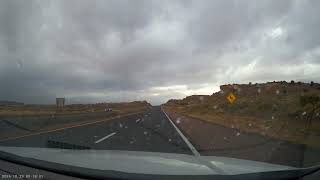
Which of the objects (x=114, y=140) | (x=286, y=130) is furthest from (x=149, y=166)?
(x=286, y=130)

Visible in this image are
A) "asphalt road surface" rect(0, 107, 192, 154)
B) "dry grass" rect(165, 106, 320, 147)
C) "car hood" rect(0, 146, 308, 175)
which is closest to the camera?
"car hood" rect(0, 146, 308, 175)

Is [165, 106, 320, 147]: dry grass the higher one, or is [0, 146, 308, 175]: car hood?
[0, 146, 308, 175]: car hood

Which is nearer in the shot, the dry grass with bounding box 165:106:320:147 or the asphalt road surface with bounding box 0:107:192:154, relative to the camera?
the asphalt road surface with bounding box 0:107:192:154

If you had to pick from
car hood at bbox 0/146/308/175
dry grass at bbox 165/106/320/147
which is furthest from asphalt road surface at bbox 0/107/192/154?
dry grass at bbox 165/106/320/147

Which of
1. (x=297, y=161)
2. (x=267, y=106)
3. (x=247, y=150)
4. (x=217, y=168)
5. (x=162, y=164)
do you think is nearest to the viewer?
(x=217, y=168)

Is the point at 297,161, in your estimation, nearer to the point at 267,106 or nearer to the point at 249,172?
the point at 249,172

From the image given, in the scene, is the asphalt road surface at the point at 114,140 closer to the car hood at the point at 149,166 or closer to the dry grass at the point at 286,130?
the car hood at the point at 149,166

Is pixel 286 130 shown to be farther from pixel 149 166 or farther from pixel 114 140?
pixel 149 166

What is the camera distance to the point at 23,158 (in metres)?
5.16

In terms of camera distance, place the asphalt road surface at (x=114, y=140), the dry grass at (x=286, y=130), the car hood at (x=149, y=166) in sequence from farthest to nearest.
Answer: the dry grass at (x=286, y=130), the asphalt road surface at (x=114, y=140), the car hood at (x=149, y=166)

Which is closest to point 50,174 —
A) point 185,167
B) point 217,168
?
point 185,167

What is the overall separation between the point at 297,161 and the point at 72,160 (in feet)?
25.1

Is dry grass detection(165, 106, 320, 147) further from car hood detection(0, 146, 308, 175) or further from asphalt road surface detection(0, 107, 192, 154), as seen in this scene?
car hood detection(0, 146, 308, 175)

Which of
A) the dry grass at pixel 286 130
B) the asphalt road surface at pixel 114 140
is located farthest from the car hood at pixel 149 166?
the dry grass at pixel 286 130
